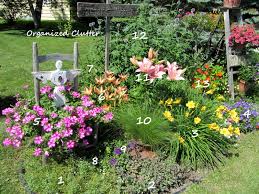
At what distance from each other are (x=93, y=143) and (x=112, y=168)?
0.45 meters

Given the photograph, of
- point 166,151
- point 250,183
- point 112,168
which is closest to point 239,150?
point 250,183

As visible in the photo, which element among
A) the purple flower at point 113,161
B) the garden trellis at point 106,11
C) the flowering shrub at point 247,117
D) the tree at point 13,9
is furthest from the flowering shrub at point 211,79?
the tree at point 13,9

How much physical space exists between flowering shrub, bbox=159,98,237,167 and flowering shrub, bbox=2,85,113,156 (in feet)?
3.05

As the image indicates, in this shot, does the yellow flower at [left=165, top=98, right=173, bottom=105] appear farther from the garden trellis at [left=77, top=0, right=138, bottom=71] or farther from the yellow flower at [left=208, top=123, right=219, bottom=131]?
the garden trellis at [left=77, top=0, right=138, bottom=71]

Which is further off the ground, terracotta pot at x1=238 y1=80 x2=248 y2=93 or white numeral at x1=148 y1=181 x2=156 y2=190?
terracotta pot at x1=238 y1=80 x2=248 y2=93

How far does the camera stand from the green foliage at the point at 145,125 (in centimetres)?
441

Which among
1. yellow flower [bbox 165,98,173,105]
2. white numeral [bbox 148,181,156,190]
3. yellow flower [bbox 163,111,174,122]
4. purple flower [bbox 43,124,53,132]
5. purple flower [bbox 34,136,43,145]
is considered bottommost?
white numeral [bbox 148,181,156,190]

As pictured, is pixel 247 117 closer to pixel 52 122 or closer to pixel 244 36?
pixel 244 36

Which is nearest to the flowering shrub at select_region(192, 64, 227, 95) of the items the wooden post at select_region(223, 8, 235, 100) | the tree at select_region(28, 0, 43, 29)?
the wooden post at select_region(223, 8, 235, 100)

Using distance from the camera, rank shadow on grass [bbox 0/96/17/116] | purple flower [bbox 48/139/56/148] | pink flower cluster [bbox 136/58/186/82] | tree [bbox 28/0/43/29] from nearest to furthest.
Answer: purple flower [bbox 48/139/56/148] → pink flower cluster [bbox 136/58/186/82] → shadow on grass [bbox 0/96/17/116] → tree [bbox 28/0/43/29]

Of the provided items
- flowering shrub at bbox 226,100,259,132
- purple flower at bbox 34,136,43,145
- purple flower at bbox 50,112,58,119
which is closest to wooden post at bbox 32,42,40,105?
purple flower at bbox 50,112,58,119

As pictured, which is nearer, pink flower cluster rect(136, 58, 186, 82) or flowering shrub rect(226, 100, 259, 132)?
pink flower cluster rect(136, 58, 186, 82)

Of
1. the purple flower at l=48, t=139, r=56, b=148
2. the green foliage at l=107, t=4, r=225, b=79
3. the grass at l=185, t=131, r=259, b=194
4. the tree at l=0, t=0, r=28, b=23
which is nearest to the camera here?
the purple flower at l=48, t=139, r=56, b=148

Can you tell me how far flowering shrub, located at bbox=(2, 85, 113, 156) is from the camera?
3916mm
